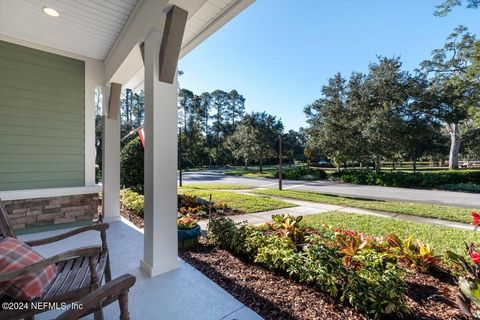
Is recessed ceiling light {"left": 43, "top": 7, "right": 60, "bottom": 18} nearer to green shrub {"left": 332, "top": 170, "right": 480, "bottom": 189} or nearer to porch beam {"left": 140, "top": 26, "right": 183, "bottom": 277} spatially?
porch beam {"left": 140, "top": 26, "right": 183, "bottom": 277}

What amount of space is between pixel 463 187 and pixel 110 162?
1522 centimetres

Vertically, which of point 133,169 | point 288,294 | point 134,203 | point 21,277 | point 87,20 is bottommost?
point 288,294

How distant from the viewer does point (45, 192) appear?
3840 millimetres

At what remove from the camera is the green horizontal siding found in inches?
145

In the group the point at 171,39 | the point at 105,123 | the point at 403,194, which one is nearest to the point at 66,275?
the point at 171,39

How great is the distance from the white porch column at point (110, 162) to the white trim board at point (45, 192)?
0.72ft

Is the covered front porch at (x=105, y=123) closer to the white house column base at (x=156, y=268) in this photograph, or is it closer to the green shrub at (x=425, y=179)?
the white house column base at (x=156, y=268)

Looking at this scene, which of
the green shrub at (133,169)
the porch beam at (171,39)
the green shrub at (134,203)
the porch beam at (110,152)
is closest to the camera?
the porch beam at (171,39)

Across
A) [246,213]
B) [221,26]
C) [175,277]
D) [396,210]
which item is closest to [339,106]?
[396,210]

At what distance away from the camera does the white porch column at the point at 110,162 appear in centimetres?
439

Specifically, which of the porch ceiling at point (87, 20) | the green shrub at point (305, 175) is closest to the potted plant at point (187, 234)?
the porch ceiling at point (87, 20)

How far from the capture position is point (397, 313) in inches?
71.1

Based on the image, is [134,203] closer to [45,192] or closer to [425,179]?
[45,192]

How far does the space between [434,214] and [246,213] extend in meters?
4.83
